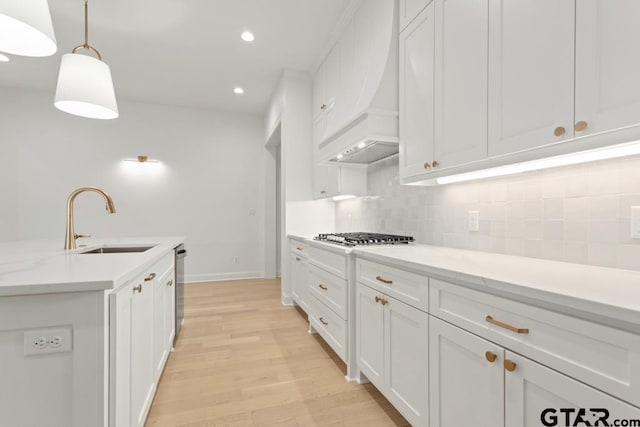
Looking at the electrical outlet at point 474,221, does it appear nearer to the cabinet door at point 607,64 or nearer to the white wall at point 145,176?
the cabinet door at point 607,64

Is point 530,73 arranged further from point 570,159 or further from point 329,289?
point 329,289

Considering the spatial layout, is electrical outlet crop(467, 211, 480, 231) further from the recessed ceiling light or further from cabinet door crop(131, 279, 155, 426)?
the recessed ceiling light

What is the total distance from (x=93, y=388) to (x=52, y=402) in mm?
124

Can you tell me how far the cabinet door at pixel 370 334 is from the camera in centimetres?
170

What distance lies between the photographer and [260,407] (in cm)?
175

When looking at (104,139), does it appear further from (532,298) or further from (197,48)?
(532,298)

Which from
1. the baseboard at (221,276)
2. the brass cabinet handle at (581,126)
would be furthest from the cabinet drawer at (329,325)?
the baseboard at (221,276)

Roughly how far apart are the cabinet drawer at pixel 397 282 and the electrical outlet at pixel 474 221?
63cm

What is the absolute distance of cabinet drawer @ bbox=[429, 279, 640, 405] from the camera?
688mm

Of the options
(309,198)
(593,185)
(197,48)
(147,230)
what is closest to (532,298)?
(593,185)

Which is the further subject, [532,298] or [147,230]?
[147,230]

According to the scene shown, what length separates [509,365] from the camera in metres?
0.94

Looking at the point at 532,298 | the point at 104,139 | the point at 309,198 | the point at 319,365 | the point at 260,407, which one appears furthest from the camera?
the point at 104,139

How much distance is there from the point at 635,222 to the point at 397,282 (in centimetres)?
95
